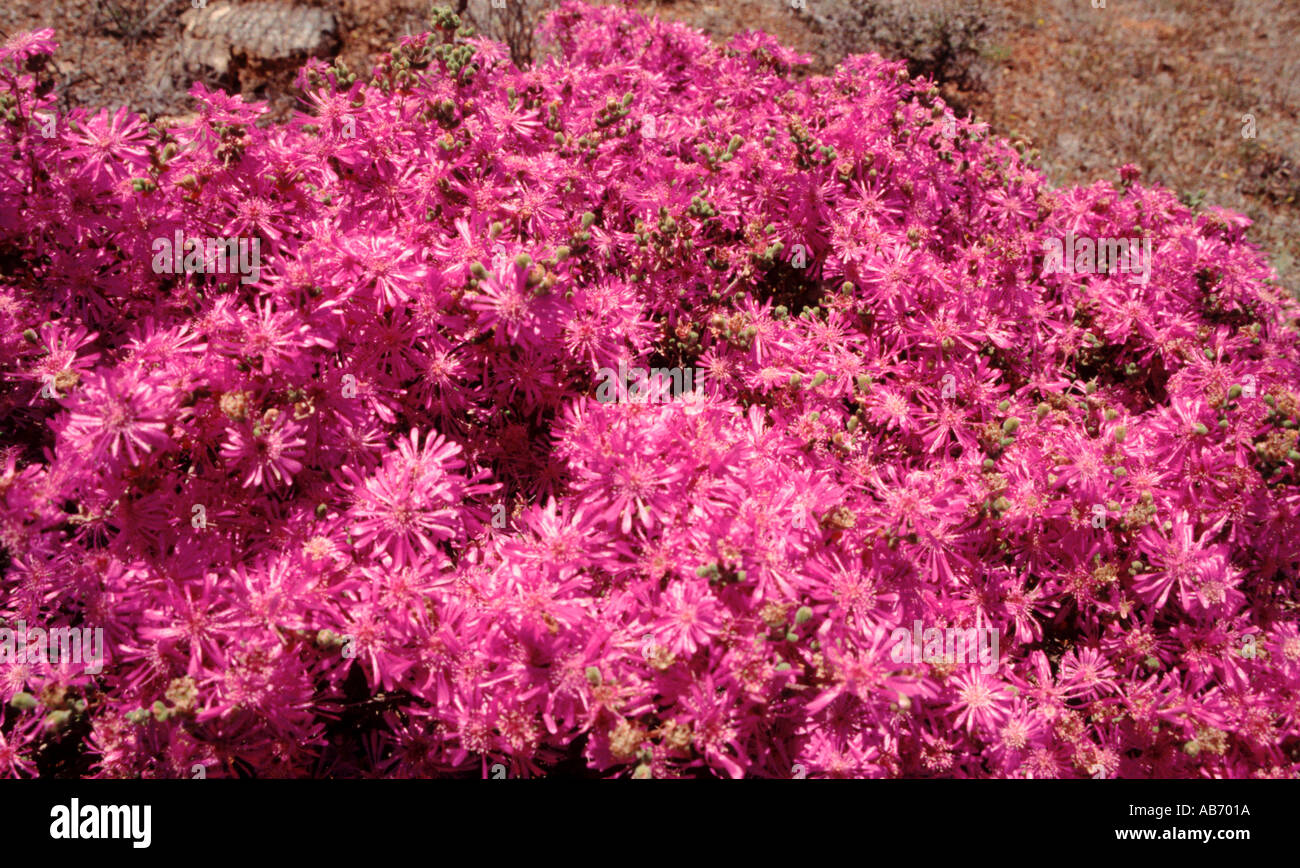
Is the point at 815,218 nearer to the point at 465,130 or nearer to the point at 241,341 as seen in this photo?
the point at 465,130

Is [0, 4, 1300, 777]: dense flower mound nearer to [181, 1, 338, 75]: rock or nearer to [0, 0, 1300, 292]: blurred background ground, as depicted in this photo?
[181, 1, 338, 75]: rock

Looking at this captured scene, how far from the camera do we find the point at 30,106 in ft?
9.47

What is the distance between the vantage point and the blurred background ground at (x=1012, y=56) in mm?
5645

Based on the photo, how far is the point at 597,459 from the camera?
2688 millimetres

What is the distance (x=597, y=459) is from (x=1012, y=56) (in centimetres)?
684

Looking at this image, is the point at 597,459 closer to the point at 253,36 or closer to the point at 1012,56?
the point at 253,36

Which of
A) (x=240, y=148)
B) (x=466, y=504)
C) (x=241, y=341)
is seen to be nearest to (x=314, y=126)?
(x=240, y=148)

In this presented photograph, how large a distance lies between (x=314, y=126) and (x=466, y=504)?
6.35ft

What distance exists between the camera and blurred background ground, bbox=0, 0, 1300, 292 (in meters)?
5.64

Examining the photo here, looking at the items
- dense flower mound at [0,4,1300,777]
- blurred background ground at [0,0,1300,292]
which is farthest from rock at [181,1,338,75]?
dense flower mound at [0,4,1300,777]

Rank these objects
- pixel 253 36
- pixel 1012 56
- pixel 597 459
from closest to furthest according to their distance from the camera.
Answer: pixel 597 459 < pixel 253 36 < pixel 1012 56

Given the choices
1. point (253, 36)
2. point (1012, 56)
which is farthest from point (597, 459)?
point (1012, 56)

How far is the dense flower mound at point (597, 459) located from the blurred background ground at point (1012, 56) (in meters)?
2.85

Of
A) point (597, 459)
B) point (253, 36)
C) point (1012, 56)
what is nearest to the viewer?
point (597, 459)
